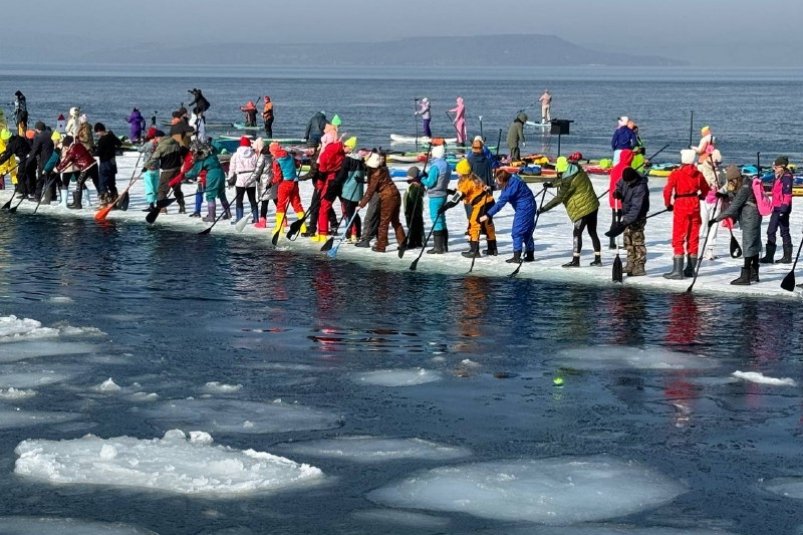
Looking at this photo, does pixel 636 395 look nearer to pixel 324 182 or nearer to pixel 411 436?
pixel 411 436

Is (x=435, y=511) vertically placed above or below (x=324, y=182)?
below

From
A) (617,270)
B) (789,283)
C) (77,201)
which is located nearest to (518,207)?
(617,270)

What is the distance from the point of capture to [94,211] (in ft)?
88.8

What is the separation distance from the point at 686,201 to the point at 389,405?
308 inches

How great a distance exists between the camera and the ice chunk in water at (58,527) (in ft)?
28.4

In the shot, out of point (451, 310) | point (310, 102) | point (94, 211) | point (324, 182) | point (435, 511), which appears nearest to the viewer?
point (435, 511)

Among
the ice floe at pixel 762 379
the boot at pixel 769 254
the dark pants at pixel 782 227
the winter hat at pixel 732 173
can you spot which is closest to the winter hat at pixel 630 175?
the winter hat at pixel 732 173

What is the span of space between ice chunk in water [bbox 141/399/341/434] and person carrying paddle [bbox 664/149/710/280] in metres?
8.16

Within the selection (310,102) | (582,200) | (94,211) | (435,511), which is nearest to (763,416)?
(435,511)

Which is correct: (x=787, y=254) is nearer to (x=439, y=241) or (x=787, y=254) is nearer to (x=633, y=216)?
(x=633, y=216)

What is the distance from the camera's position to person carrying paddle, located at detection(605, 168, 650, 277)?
62.4ft

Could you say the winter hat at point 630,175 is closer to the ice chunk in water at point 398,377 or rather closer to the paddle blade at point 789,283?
the paddle blade at point 789,283

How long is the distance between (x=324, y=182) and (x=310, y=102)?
85163mm

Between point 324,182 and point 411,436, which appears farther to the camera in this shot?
point 324,182
